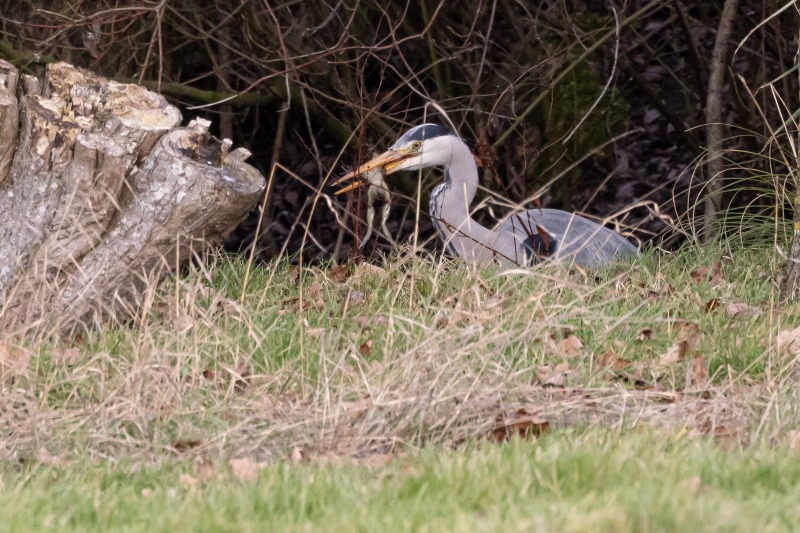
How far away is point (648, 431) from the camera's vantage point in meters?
3.37

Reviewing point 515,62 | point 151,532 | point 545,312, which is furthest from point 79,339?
point 515,62

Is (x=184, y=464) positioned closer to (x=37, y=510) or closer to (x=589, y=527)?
(x=37, y=510)

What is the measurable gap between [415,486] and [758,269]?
3.33 m

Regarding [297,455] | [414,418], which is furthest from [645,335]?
[297,455]

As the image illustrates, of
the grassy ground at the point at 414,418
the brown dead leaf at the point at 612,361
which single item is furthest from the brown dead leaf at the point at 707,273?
the brown dead leaf at the point at 612,361

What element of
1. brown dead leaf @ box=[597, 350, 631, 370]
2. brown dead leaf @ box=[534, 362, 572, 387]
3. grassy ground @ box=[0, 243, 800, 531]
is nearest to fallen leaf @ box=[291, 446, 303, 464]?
grassy ground @ box=[0, 243, 800, 531]

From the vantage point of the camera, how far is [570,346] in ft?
14.3

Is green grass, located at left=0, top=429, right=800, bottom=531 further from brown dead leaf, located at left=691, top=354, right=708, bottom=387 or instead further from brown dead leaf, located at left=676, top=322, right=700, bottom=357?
brown dead leaf, located at left=676, top=322, right=700, bottom=357

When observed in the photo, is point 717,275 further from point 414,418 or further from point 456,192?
point 414,418

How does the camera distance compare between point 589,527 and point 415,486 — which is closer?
point 589,527

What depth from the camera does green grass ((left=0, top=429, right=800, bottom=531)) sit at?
2582 mm

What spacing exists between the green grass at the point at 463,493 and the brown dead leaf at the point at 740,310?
60.1 inches

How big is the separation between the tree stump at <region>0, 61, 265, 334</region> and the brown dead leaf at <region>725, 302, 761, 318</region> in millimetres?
1930

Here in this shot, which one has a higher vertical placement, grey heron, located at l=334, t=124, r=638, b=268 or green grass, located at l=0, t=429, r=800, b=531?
green grass, located at l=0, t=429, r=800, b=531
